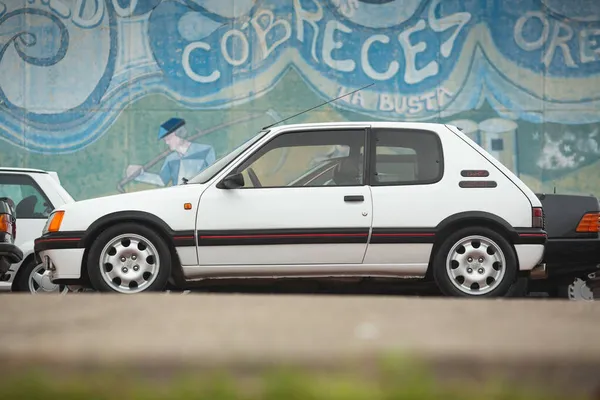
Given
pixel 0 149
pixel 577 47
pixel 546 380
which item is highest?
pixel 577 47

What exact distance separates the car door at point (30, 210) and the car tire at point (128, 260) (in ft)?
7.72

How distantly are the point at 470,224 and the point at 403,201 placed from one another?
0.52 metres

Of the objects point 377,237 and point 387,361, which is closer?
point 387,361

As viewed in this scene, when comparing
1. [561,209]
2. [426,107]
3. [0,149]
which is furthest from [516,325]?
[0,149]

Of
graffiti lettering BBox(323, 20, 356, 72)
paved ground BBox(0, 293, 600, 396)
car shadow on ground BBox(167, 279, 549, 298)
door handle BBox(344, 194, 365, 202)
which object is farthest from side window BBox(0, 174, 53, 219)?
graffiti lettering BBox(323, 20, 356, 72)

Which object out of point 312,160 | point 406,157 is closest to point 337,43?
point 406,157

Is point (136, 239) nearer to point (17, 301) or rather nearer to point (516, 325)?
point (17, 301)

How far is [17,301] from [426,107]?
1543 centimetres

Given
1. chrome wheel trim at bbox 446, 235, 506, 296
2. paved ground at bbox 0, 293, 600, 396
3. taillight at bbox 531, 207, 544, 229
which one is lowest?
chrome wheel trim at bbox 446, 235, 506, 296

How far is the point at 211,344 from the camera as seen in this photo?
2695mm

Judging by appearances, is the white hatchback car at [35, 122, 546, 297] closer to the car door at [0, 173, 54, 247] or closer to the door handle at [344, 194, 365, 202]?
the door handle at [344, 194, 365, 202]

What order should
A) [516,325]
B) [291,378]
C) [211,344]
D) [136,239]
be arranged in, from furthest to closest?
[136,239] → [516,325] → [211,344] → [291,378]

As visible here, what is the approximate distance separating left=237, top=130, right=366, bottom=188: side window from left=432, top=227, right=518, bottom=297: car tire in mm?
825

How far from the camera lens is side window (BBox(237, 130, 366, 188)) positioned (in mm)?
7297
